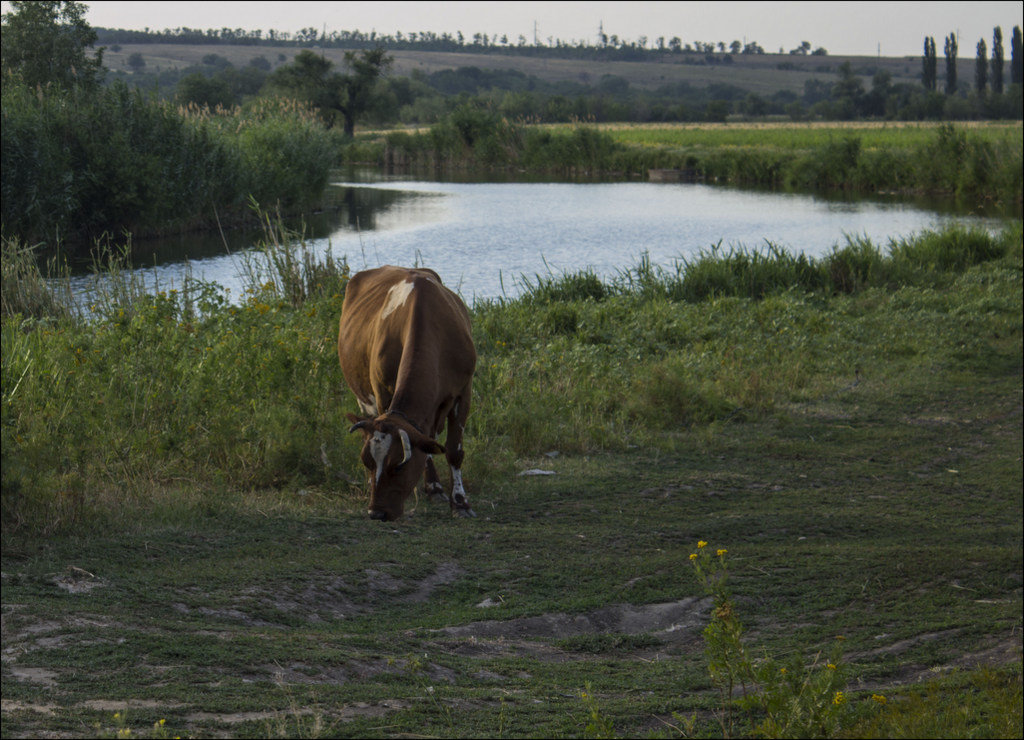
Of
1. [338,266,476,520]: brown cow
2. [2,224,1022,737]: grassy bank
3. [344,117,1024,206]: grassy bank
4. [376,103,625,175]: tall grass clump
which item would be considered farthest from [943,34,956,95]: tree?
[338,266,476,520]: brown cow

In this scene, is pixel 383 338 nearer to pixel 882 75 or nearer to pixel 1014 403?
pixel 1014 403

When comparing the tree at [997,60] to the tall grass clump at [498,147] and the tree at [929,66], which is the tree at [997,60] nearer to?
the tree at [929,66]

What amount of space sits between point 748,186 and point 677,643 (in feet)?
157

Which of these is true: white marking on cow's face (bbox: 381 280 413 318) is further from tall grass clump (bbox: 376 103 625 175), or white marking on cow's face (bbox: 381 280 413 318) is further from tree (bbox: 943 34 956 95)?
tree (bbox: 943 34 956 95)

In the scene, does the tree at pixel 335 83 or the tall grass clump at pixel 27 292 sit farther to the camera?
the tree at pixel 335 83

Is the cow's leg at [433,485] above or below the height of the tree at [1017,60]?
below

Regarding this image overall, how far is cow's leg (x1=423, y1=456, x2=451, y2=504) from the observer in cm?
745

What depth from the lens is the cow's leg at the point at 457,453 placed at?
7109 millimetres

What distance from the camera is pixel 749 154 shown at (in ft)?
178

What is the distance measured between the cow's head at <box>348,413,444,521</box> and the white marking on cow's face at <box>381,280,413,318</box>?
123 cm

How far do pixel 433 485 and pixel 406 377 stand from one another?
1.33 meters

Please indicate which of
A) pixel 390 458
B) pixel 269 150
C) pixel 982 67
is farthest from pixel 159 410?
pixel 982 67

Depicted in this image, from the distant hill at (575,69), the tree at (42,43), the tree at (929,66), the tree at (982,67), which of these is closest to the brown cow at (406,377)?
the tree at (42,43)

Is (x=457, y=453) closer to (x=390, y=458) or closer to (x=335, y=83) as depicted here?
(x=390, y=458)
